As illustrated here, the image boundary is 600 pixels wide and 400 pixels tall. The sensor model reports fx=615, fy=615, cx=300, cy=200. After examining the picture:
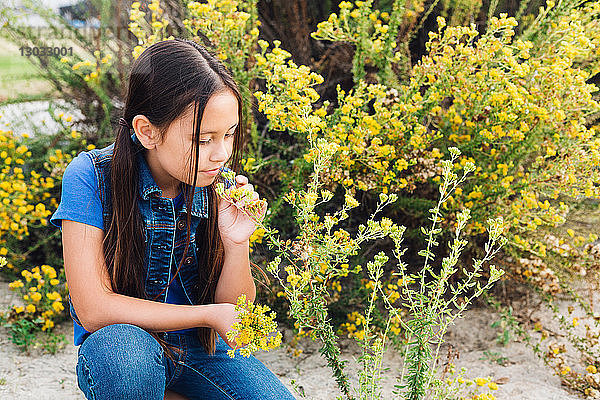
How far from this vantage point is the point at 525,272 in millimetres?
2447

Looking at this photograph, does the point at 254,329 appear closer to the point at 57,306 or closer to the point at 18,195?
the point at 57,306

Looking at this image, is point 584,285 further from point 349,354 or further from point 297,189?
point 297,189

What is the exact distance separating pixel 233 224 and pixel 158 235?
21cm

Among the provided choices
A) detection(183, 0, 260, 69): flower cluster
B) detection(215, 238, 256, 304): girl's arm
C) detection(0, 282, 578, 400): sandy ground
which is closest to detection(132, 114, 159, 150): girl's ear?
detection(215, 238, 256, 304): girl's arm

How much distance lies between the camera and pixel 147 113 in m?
1.58

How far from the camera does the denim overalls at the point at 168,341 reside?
1.53 meters

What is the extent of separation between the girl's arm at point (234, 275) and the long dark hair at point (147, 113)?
14 centimetres

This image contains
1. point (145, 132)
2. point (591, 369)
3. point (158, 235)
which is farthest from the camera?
point (591, 369)

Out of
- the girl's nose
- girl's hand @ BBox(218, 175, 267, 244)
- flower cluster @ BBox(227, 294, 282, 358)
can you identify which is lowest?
flower cluster @ BBox(227, 294, 282, 358)

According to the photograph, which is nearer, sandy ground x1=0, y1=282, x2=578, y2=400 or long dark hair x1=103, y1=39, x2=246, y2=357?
long dark hair x1=103, y1=39, x2=246, y2=357

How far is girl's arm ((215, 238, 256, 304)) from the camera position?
5.82ft

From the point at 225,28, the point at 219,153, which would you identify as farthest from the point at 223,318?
the point at 225,28

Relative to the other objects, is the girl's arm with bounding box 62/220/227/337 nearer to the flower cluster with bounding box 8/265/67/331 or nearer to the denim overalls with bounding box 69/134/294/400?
the denim overalls with bounding box 69/134/294/400

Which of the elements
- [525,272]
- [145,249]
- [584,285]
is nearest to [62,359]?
[145,249]
